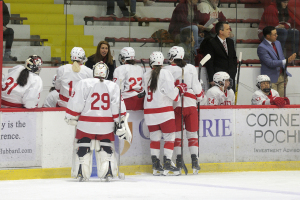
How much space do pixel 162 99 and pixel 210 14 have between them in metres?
2.05

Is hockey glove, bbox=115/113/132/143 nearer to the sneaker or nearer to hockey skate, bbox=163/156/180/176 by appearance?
hockey skate, bbox=163/156/180/176

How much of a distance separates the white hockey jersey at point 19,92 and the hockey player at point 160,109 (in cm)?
113

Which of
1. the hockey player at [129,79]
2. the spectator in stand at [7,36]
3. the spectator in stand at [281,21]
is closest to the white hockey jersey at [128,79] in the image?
the hockey player at [129,79]

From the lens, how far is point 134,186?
467 centimetres

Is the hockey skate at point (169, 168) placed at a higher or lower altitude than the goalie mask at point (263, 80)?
lower

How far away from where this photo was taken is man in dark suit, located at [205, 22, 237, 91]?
21.8 ft

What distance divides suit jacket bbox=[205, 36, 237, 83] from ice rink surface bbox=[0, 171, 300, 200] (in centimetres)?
162

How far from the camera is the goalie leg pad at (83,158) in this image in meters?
4.90

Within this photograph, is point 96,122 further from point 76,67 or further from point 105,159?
point 76,67

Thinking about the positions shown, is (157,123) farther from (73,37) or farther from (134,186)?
(73,37)

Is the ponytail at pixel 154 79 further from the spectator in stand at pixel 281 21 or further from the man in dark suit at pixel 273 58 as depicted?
the spectator in stand at pixel 281 21

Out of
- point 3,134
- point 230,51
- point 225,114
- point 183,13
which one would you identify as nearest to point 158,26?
point 183,13

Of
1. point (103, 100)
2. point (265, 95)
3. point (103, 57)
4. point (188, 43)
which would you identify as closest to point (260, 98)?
point (265, 95)

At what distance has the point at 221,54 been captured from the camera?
668cm
